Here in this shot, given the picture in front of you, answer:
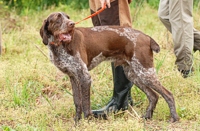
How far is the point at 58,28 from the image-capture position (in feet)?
15.4

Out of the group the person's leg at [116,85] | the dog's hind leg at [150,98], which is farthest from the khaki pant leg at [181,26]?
the dog's hind leg at [150,98]

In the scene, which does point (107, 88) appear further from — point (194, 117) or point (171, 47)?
point (171, 47)

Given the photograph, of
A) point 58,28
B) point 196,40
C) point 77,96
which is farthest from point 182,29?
point 58,28

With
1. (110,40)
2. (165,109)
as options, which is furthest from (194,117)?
(110,40)

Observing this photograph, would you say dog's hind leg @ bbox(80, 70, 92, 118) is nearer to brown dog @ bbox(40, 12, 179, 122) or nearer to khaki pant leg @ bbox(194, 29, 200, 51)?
brown dog @ bbox(40, 12, 179, 122)

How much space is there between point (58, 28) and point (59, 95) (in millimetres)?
1728

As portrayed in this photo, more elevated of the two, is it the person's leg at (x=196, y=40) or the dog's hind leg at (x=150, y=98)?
the person's leg at (x=196, y=40)

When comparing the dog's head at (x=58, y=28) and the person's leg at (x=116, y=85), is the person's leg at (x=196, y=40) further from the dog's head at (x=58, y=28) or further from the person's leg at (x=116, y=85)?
the dog's head at (x=58, y=28)

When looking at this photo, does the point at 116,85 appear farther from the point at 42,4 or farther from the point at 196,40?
the point at 42,4

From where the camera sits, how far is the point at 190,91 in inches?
237

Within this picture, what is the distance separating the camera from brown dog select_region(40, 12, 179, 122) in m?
4.77

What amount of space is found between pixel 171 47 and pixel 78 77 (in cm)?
338

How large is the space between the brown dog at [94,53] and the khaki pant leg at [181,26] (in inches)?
56.2

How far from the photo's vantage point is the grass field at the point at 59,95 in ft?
16.3
